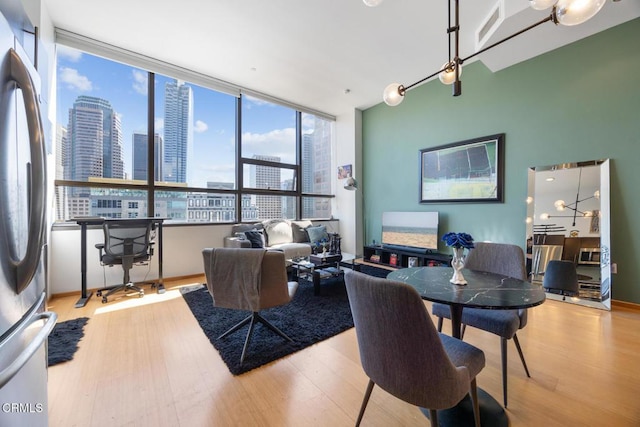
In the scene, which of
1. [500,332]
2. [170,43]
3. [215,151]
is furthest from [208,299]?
[170,43]

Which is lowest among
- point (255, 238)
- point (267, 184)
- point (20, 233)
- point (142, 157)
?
point (255, 238)

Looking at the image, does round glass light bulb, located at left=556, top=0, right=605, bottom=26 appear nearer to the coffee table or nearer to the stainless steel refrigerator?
the stainless steel refrigerator

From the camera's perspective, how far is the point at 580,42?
118 inches

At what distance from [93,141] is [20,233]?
11.9 ft

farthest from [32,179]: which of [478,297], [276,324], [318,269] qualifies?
[318,269]

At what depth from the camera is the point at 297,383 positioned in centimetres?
164

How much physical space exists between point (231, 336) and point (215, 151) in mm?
3309

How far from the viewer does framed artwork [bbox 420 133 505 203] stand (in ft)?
12.1

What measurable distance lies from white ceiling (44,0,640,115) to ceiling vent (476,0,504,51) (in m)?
0.05

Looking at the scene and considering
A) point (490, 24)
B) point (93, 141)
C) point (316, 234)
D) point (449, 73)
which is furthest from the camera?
point (316, 234)

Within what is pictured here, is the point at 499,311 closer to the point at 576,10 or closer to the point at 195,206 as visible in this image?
the point at 576,10

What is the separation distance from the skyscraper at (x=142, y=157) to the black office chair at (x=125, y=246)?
3.05ft

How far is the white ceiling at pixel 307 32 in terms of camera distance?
8.95 feet

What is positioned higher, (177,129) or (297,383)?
(177,129)
